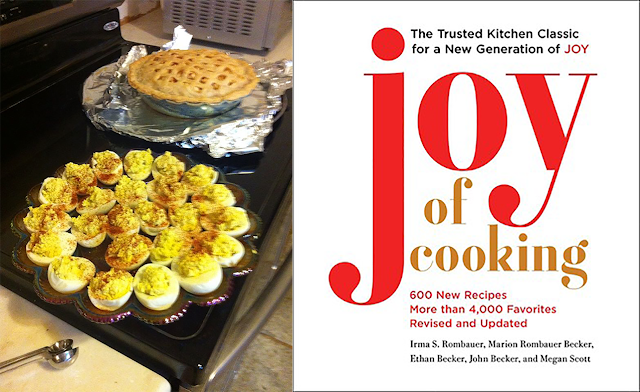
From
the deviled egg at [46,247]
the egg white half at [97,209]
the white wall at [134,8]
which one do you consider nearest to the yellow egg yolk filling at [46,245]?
the deviled egg at [46,247]

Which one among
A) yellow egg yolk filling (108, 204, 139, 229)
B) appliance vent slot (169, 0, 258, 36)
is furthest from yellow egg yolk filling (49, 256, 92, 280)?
appliance vent slot (169, 0, 258, 36)

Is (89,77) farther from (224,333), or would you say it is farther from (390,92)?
(390,92)

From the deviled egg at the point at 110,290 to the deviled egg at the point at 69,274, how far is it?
16 mm

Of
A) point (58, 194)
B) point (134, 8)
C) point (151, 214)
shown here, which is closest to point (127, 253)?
point (151, 214)

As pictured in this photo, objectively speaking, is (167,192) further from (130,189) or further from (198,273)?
(198,273)

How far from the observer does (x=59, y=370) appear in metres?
0.62

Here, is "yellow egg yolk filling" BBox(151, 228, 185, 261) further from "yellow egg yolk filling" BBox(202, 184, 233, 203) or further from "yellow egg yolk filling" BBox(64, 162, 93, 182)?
"yellow egg yolk filling" BBox(64, 162, 93, 182)

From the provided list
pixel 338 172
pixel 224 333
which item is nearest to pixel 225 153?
pixel 224 333

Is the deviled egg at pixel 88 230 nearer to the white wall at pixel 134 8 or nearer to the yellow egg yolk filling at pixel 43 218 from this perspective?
the yellow egg yolk filling at pixel 43 218

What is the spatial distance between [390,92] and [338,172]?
68 mm

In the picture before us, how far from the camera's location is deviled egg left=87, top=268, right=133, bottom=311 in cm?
68

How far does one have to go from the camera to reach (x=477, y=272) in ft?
1.22

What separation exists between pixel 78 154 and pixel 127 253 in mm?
378

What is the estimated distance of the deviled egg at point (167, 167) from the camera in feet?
3.16
